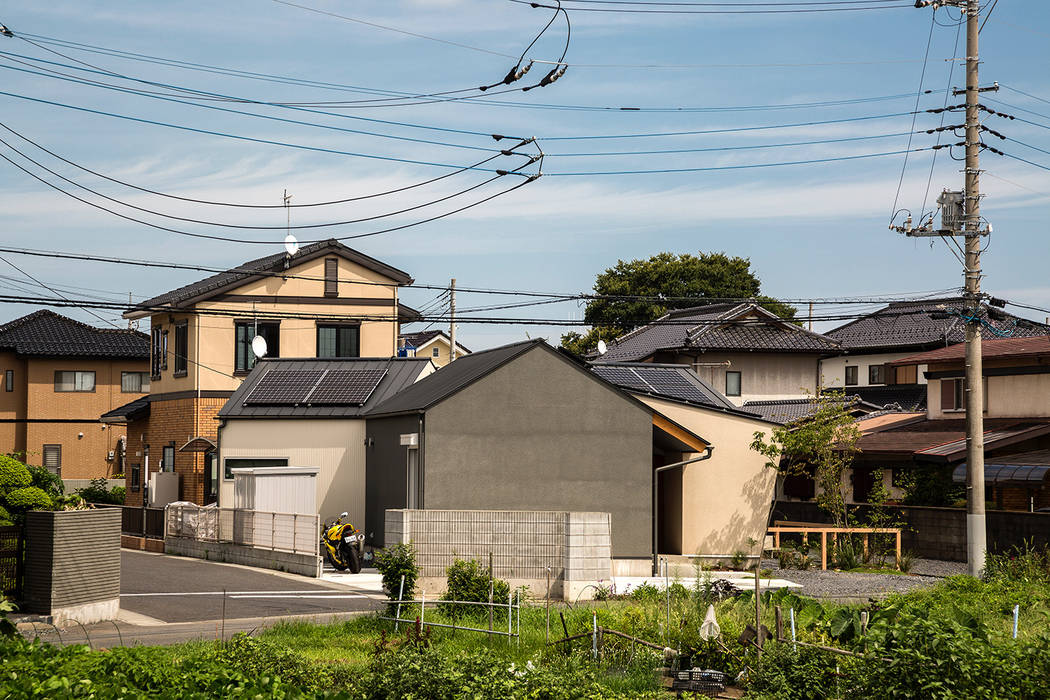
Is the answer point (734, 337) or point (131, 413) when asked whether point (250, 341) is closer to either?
point (131, 413)

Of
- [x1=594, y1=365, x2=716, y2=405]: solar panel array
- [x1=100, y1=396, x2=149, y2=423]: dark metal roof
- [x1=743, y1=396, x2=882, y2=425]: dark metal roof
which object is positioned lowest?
[x1=100, y1=396, x2=149, y2=423]: dark metal roof

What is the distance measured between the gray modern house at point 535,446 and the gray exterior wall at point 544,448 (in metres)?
0.02

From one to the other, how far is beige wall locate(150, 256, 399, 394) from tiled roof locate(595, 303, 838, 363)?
13502 millimetres

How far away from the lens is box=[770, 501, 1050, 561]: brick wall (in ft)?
73.2

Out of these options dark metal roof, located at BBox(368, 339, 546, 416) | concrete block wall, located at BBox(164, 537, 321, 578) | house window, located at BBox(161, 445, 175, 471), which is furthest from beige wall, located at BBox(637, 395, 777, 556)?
house window, located at BBox(161, 445, 175, 471)

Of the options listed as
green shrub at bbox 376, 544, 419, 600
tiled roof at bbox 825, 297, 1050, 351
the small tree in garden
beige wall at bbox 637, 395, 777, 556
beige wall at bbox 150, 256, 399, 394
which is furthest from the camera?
tiled roof at bbox 825, 297, 1050, 351

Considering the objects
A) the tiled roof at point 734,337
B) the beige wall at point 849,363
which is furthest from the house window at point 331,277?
the beige wall at point 849,363

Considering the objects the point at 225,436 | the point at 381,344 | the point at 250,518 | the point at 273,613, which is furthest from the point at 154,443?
the point at 273,613

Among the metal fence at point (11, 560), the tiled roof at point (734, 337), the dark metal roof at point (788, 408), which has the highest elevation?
the tiled roof at point (734, 337)

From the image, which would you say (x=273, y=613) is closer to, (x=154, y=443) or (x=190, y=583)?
(x=190, y=583)

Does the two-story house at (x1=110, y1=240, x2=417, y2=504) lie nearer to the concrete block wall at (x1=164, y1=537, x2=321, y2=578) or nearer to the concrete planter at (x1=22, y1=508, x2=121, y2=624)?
the concrete block wall at (x1=164, y1=537, x2=321, y2=578)

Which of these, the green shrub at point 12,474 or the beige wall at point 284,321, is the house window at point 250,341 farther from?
the green shrub at point 12,474

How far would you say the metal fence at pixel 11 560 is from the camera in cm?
1500

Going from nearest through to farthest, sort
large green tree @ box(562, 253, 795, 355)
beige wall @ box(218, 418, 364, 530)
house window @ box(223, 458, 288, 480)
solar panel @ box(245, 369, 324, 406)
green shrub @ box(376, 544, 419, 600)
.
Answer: green shrub @ box(376, 544, 419, 600) < beige wall @ box(218, 418, 364, 530) < house window @ box(223, 458, 288, 480) < solar panel @ box(245, 369, 324, 406) < large green tree @ box(562, 253, 795, 355)
